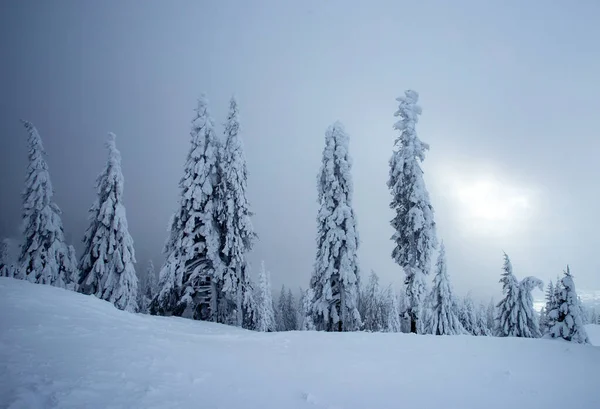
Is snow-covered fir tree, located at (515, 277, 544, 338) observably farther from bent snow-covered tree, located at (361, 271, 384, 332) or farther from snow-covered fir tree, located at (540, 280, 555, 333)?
bent snow-covered tree, located at (361, 271, 384, 332)

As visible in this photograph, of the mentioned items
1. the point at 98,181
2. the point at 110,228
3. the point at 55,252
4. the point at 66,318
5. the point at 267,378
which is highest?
the point at 98,181

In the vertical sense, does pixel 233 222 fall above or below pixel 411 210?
below

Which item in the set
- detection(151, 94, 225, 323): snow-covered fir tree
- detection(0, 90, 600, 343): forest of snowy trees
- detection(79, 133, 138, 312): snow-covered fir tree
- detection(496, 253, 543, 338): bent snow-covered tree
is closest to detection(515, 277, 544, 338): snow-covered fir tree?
detection(496, 253, 543, 338): bent snow-covered tree

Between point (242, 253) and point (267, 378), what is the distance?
1380 centimetres

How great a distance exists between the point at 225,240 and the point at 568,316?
69.4 ft

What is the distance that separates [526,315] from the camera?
26875 mm

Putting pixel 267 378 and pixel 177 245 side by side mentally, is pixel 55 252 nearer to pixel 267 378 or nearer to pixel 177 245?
pixel 177 245

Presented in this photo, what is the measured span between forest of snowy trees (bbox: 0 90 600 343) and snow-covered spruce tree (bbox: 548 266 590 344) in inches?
2.3

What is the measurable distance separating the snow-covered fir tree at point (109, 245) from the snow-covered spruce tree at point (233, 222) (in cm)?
748

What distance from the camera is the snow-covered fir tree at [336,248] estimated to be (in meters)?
20.5

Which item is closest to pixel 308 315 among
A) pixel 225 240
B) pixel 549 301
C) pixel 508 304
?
pixel 225 240

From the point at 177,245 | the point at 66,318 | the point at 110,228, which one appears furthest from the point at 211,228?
the point at 66,318

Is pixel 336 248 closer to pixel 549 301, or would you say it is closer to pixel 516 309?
pixel 516 309

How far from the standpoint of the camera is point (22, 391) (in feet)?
15.5
